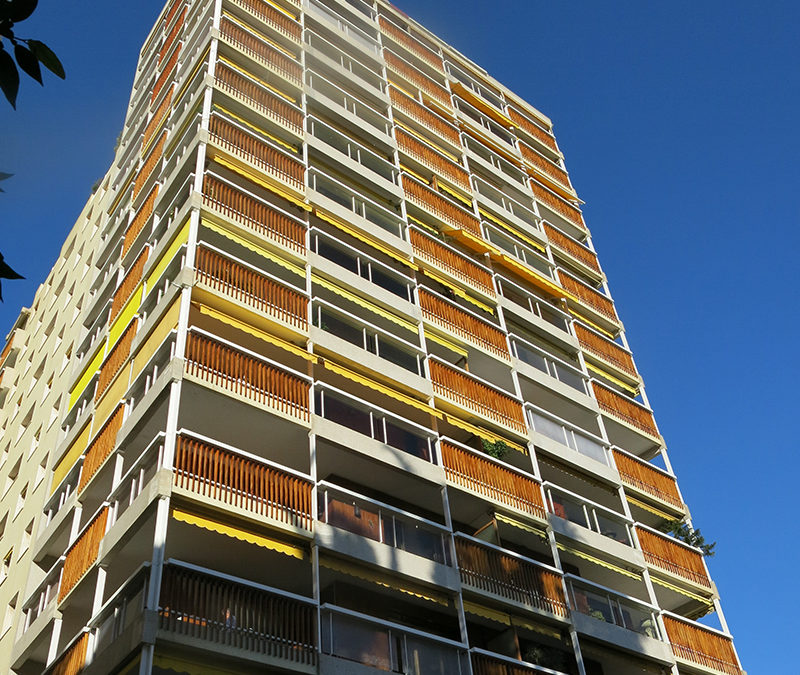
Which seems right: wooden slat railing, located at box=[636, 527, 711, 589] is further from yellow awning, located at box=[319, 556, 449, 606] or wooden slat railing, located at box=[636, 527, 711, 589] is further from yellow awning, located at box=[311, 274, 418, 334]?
yellow awning, located at box=[311, 274, 418, 334]

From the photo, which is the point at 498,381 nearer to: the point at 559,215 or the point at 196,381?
the point at 196,381

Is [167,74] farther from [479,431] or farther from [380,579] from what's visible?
[380,579]

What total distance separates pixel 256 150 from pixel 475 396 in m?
8.72

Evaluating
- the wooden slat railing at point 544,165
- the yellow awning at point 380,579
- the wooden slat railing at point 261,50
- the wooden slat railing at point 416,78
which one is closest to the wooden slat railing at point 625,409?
the yellow awning at point 380,579

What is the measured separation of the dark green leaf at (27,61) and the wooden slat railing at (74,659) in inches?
484

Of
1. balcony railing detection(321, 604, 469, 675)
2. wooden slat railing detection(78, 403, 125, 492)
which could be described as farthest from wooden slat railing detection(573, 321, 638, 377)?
wooden slat railing detection(78, 403, 125, 492)

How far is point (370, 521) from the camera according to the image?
16688 millimetres

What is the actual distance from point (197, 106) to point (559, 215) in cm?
1652

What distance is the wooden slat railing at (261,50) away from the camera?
27062 millimetres

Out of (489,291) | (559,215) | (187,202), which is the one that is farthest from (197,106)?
(559,215)

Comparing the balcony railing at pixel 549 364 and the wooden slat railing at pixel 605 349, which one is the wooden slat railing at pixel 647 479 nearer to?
the balcony railing at pixel 549 364

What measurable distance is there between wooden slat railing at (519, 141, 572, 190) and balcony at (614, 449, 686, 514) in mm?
16113

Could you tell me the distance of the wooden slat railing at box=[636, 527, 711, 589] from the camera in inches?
901

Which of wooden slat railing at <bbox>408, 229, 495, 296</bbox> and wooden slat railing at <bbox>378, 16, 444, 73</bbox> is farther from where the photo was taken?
wooden slat railing at <bbox>378, 16, 444, 73</bbox>
